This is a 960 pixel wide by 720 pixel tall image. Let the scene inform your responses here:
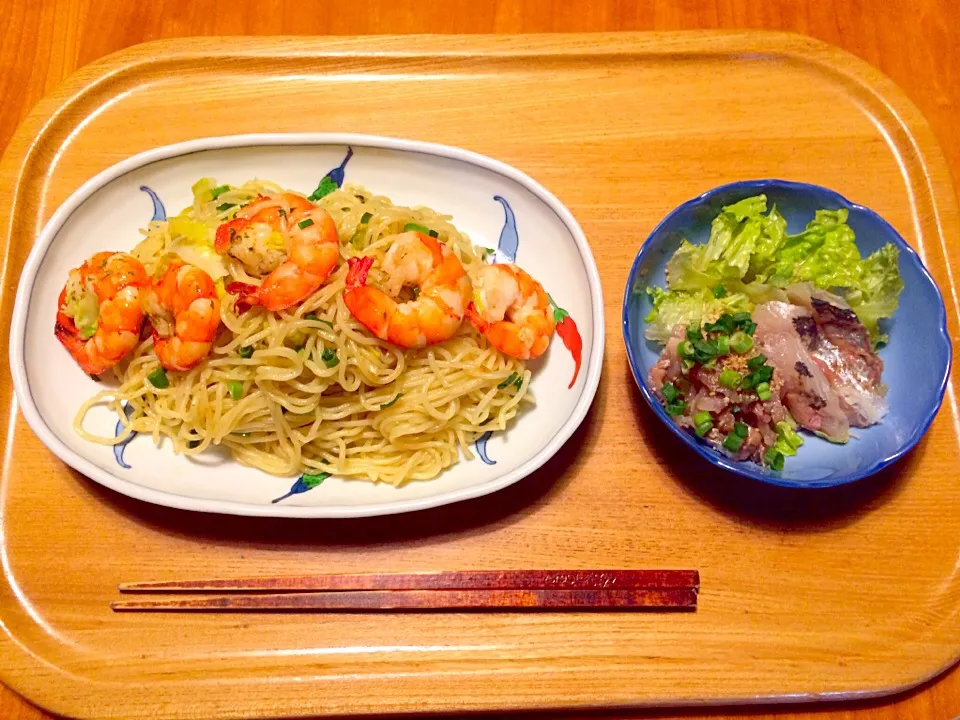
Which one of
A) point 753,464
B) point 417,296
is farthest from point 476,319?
point 753,464

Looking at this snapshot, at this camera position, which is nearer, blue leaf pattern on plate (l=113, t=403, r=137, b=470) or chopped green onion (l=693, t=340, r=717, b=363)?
chopped green onion (l=693, t=340, r=717, b=363)

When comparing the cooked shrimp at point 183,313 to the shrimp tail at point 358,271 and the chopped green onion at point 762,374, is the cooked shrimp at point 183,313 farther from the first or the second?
the chopped green onion at point 762,374

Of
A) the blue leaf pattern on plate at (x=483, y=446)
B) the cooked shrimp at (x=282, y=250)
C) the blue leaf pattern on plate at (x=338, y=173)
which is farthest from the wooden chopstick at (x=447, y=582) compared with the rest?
the blue leaf pattern on plate at (x=338, y=173)

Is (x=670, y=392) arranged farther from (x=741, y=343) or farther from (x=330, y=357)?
(x=330, y=357)

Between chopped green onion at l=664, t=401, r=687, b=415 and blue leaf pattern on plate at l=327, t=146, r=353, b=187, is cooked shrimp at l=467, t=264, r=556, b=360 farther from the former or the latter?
blue leaf pattern on plate at l=327, t=146, r=353, b=187

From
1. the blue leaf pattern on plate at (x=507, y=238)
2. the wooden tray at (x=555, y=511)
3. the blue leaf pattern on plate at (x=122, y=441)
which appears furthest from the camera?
the blue leaf pattern on plate at (x=507, y=238)

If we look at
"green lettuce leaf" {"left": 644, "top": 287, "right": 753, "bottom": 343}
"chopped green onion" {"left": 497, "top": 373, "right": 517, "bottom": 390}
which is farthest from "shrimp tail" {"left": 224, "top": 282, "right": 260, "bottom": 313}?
"green lettuce leaf" {"left": 644, "top": 287, "right": 753, "bottom": 343}
